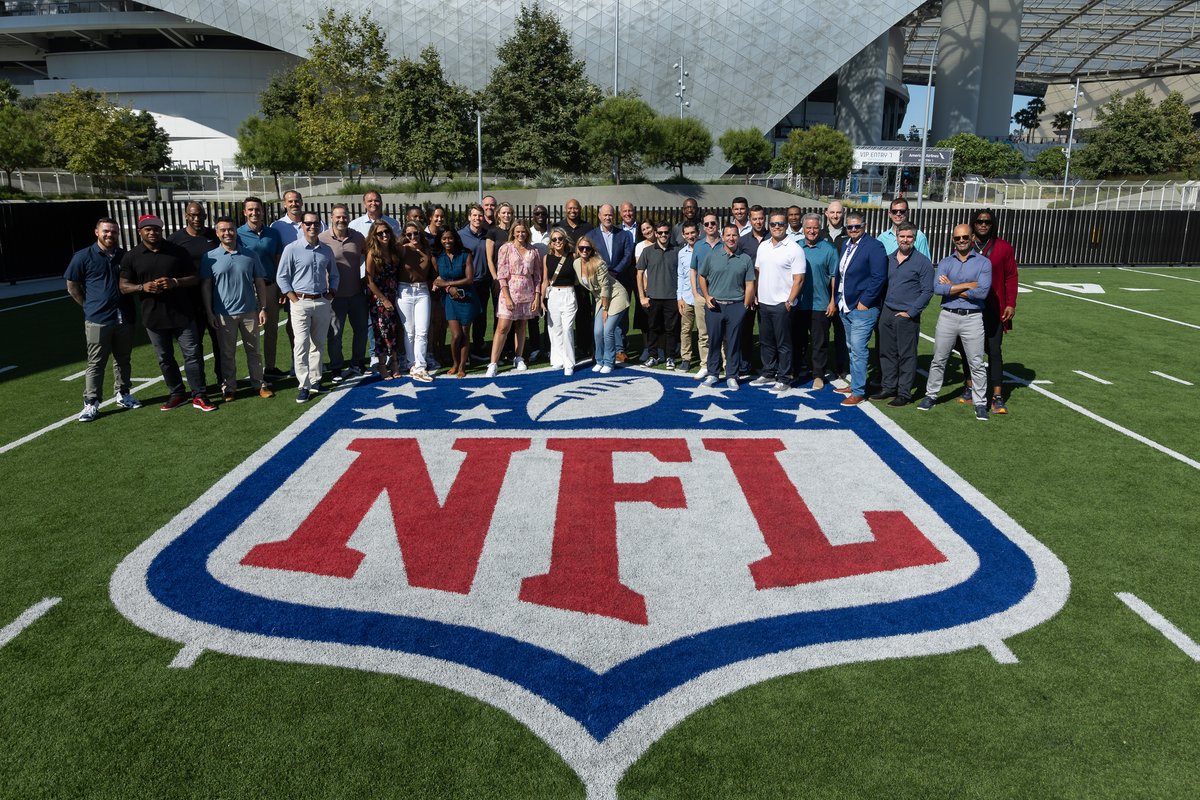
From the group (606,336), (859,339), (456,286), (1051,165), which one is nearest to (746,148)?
(1051,165)

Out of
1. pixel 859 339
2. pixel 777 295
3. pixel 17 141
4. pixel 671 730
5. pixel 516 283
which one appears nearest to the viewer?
pixel 671 730

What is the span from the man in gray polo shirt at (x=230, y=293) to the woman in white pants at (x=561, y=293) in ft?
10.3

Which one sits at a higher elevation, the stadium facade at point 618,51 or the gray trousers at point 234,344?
the stadium facade at point 618,51

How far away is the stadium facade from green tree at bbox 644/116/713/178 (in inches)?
448

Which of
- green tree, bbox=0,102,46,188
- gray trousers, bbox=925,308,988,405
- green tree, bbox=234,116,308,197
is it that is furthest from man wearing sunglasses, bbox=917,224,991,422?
green tree, bbox=0,102,46,188

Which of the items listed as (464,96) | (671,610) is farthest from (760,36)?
(671,610)

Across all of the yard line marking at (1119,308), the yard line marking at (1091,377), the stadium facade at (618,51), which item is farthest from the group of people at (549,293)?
the stadium facade at (618,51)

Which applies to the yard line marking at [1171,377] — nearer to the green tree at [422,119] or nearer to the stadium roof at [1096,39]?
the green tree at [422,119]

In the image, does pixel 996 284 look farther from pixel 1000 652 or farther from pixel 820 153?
pixel 820 153

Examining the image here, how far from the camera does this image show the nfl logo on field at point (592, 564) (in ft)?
Result: 13.1

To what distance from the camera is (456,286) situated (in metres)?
9.43

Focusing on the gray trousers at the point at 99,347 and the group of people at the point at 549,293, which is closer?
the gray trousers at the point at 99,347

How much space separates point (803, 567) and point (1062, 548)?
1739 millimetres

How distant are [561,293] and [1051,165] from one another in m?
63.0
